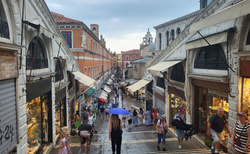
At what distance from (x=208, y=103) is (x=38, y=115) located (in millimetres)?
7101

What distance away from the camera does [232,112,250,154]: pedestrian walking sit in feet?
15.6

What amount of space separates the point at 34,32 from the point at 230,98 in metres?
6.99

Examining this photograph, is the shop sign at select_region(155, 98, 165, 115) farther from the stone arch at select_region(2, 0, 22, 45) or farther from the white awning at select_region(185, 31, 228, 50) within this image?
the stone arch at select_region(2, 0, 22, 45)

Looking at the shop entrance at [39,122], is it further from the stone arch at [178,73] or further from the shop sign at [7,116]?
the stone arch at [178,73]

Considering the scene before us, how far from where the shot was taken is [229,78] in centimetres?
627

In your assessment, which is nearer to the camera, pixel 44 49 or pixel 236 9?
pixel 236 9

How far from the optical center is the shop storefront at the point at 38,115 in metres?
6.31

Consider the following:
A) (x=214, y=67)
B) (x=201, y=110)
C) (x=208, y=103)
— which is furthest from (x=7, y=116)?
(x=201, y=110)

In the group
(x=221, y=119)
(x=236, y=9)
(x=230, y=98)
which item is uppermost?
(x=236, y=9)

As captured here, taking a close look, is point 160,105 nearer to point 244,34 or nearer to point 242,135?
point 244,34

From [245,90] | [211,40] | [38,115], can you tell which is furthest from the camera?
[38,115]

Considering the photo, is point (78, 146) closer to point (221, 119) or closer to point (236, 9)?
point (221, 119)

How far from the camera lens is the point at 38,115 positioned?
7230mm

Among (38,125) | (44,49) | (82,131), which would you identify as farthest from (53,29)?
(82,131)
